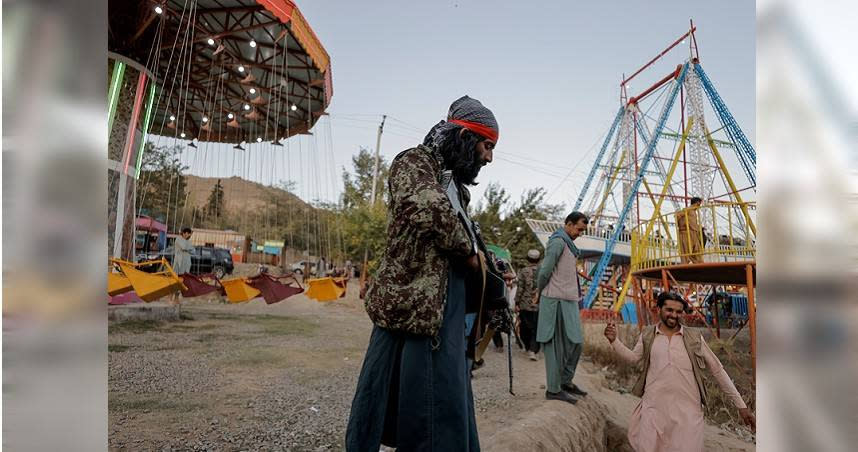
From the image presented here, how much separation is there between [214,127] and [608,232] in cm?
1458

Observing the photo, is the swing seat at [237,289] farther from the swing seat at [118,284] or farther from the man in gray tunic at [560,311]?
the man in gray tunic at [560,311]

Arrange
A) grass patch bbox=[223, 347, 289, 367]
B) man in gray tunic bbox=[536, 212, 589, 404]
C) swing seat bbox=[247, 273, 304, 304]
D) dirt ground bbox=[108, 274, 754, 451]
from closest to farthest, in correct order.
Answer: dirt ground bbox=[108, 274, 754, 451], man in gray tunic bbox=[536, 212, 589, 404], grass patch bbox=[223, 347, 289, 367], swing seat bbox=[247, 273, 304, 304]

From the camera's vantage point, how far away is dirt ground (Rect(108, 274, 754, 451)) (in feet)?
8.02

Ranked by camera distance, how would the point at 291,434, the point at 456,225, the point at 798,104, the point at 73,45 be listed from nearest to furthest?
1. the point at 798,104
2. the point at 73,45
3. the point at 456,225
4. the point at 291,434

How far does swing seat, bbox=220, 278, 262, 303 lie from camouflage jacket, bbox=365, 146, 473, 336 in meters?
6.04

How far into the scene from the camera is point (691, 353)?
269cm

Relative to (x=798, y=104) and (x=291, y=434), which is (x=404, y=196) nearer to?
(x=798, y=104)

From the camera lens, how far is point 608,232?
1675 centimetres

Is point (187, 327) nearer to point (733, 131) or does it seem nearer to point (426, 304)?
point (426, 304)

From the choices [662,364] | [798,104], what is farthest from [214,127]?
[798,104]

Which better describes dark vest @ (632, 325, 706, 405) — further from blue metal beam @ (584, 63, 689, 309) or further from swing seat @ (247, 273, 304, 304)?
blue metal beam @ (584, 63, 689, 309)

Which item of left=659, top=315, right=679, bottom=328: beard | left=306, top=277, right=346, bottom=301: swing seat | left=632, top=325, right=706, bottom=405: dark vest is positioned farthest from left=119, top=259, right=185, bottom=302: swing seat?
left=659, top=315, right=679, bottom=328: beard

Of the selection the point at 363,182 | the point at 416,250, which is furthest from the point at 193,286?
the point at 363,182

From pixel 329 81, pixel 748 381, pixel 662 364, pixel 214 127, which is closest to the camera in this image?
pixel 662 364
